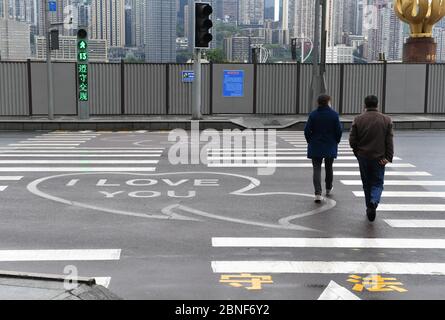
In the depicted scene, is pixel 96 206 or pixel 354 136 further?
pixel 96 206

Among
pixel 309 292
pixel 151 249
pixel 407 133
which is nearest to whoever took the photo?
pixel 309 292

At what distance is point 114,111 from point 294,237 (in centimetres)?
1898

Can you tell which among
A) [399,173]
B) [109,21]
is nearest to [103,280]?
[399,173]

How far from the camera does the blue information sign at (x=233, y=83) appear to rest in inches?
1001

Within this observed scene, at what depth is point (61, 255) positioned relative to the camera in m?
6.57

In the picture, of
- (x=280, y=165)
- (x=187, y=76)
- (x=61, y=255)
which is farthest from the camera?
(x=187, y=76)

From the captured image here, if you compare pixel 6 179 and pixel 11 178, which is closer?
pixel 6 179

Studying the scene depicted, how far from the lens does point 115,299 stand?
457cm

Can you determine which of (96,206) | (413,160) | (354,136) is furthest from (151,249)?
(413,160)

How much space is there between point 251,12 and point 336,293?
6117cm

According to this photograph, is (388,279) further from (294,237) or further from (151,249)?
(151,249)

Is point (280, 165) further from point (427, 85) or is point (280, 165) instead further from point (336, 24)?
point (336, 24)

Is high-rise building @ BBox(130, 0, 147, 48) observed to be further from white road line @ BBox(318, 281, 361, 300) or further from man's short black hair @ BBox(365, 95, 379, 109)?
white road line @ BBox(318, 281, 361, 300)
